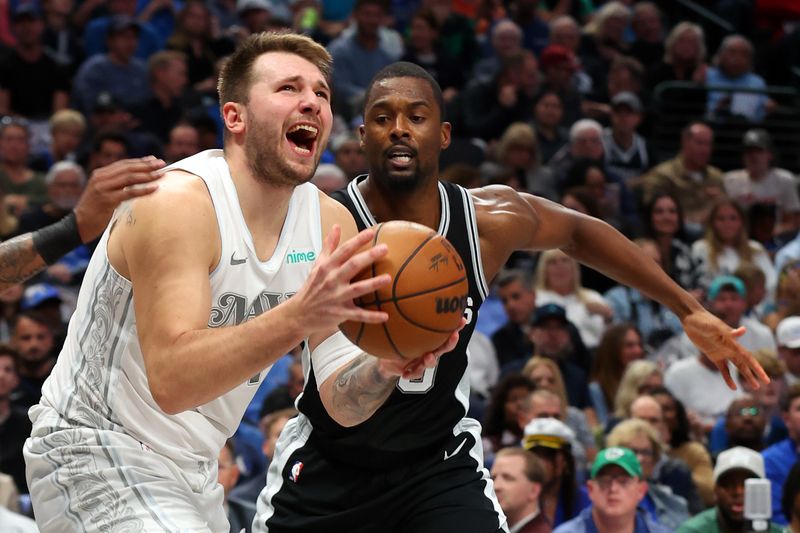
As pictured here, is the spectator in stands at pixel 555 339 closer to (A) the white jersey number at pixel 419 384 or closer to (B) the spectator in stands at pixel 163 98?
(B) the spectator in stands at pixel 163 98

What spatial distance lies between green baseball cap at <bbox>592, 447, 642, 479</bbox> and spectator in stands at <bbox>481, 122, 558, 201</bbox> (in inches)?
176

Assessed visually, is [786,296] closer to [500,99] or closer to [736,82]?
[500,99]

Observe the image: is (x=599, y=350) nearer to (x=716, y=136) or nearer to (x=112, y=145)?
(x=112, y=145)

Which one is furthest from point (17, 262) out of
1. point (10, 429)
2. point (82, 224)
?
point (10, 429)

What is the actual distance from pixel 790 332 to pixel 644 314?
1.38 metres

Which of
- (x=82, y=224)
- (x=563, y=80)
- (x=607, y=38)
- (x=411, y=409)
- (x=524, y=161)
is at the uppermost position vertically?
(x=607, y=38)

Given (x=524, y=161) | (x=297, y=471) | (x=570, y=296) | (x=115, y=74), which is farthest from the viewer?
(x=115, y=74)

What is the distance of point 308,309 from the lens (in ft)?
10.2

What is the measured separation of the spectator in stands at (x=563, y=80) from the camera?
12406 mm

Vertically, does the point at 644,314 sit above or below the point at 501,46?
below

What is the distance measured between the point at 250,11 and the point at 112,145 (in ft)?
11.3

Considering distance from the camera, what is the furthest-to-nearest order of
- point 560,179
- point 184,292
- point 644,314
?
point 560,179, point 644,314, point 184,292

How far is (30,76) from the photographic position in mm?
11234

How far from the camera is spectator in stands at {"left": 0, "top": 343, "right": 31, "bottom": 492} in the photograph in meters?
7.30
